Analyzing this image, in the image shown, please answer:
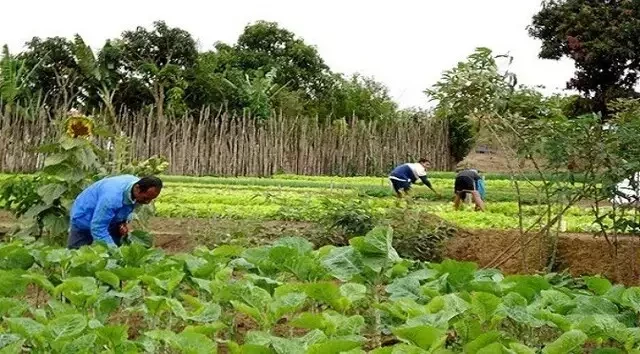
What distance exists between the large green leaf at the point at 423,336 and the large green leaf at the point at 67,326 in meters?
1.09

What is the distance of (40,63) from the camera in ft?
93.3

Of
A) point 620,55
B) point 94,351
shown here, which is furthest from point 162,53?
point 94,351

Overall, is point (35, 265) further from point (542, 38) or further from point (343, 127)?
point (542, 38)

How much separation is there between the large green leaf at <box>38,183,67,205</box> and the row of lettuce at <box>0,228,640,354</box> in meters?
3.88

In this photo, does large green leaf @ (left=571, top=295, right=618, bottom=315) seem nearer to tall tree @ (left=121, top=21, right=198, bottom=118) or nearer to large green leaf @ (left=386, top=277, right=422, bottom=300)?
large green leaf @ (left=386, top=277, right=422, bottom=300)

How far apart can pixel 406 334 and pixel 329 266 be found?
1330 mm

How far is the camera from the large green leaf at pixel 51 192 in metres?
9.38

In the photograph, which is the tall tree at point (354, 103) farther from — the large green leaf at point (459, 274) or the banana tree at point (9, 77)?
the large green leaf at point (459, 274)

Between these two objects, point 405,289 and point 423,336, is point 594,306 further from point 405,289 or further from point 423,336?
point 423,336

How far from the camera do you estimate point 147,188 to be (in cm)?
753

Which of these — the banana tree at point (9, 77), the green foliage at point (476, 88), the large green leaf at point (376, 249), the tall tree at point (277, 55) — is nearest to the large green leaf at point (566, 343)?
the large green leaf at point (376, 249)

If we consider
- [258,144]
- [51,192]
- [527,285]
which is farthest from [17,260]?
[258,144]

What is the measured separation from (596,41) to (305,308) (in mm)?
24194

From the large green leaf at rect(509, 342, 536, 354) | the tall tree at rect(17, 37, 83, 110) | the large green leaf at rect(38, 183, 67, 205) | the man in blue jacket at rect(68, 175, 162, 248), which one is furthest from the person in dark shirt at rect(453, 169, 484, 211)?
the tall tree at rect(17, 37, 83, 110)
